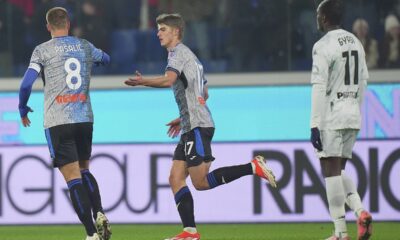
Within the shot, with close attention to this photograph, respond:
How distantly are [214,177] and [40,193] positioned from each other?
15.7 ft

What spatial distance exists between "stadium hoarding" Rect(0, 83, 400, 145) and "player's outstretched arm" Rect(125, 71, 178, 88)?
15.7ft

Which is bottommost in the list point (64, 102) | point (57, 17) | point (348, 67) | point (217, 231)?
point (217, 231)

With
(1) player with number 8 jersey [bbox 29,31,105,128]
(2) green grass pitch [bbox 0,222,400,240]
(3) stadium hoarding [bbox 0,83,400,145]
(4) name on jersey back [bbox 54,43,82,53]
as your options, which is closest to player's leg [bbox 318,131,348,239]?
(2) green grass pitch [bbox 0,222,400,240]

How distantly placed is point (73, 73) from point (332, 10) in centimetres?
237

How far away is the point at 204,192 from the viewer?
15.5 meters

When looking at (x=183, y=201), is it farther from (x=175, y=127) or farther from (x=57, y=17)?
(x=57, y=17)

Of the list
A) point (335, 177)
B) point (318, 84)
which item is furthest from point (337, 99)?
point (335, 177)

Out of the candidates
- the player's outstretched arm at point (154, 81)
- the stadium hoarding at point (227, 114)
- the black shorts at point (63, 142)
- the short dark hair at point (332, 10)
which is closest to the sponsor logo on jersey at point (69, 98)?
the black shorts at point (63, 142)

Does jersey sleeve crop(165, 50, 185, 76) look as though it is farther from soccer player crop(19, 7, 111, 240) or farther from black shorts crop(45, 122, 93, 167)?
black shorts crop(45, 122, 93, 167)

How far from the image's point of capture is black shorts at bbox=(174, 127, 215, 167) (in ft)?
37.0

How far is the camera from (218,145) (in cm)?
1563

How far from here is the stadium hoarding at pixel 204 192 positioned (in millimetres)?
15273

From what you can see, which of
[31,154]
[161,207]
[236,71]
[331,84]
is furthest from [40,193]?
[331,84]

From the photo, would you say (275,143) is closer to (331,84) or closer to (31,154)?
(31,154)
